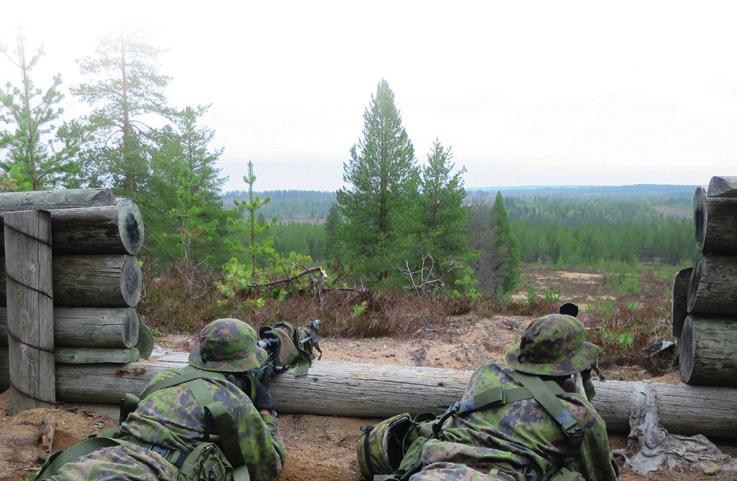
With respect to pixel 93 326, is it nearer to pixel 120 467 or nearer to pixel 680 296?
pixel 120 467

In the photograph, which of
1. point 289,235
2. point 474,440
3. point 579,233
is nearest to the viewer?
point 474,440

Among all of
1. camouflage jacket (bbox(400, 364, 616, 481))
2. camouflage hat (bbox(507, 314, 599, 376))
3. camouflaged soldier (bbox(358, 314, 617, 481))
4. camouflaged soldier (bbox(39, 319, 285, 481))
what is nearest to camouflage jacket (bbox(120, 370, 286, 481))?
camouflaged soldier (bbox(39, 319, 285, 481))

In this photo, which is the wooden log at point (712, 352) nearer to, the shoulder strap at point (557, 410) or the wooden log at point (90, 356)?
the shoulder strap at point (557, 410)

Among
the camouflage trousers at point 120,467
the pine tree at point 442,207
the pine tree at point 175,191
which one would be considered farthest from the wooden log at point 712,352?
the pine tree at point 442,207

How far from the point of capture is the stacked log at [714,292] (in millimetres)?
4688

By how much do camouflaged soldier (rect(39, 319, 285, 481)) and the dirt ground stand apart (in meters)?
0.83

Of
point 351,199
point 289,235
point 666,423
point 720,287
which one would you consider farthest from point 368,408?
point 289,235

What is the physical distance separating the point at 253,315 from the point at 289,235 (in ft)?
255

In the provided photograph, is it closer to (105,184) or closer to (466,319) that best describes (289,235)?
(105,184)

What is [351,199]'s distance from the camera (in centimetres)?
2592

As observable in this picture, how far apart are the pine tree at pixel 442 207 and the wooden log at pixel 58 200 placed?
1811cm

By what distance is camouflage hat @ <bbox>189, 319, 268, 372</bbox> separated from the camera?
384cm

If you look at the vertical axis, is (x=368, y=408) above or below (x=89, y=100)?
below

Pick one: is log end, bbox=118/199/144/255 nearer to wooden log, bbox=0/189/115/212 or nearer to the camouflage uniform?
wooden log, bbox=0/189/115/212
